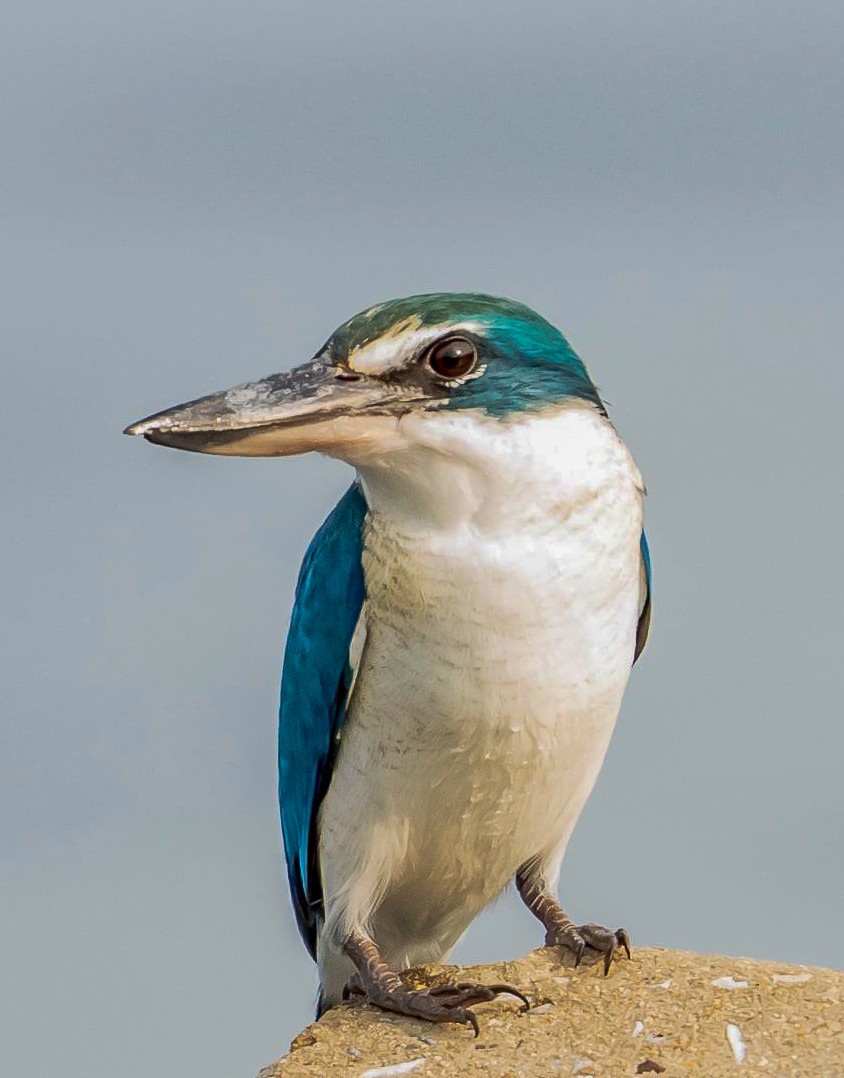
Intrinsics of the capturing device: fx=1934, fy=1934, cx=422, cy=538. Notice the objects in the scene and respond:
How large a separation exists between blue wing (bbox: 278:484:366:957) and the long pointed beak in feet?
1.92

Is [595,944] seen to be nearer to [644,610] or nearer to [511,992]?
[511,992]

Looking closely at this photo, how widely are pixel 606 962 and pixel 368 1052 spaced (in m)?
0.93

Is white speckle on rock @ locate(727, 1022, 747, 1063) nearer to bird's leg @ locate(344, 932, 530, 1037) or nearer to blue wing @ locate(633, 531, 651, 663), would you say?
bird's leg @ locate(344, 932, 530, 1037)

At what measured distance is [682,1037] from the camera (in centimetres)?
605

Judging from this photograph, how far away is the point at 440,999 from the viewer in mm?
6234

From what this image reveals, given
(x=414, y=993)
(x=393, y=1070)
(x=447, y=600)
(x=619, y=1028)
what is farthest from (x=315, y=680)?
(x=619, y=1028)

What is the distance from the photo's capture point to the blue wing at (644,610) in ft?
21.5

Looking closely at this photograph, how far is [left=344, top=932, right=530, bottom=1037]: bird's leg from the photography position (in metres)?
6.18

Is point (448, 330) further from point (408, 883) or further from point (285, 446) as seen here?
point (408, 883)

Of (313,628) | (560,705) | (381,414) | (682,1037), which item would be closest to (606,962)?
(682,1037)

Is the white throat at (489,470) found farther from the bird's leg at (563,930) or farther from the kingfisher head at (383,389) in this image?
the bird's leg at (563,930)

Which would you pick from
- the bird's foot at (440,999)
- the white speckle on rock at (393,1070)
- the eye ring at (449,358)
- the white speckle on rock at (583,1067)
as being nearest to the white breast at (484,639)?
the eye ring at (449,358)

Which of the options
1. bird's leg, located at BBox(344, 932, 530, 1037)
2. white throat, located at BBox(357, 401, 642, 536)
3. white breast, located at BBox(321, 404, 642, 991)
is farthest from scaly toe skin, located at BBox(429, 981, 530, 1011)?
white throat, located at BBox(357, 401, 642, 536)

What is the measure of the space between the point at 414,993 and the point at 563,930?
27.8 inches
